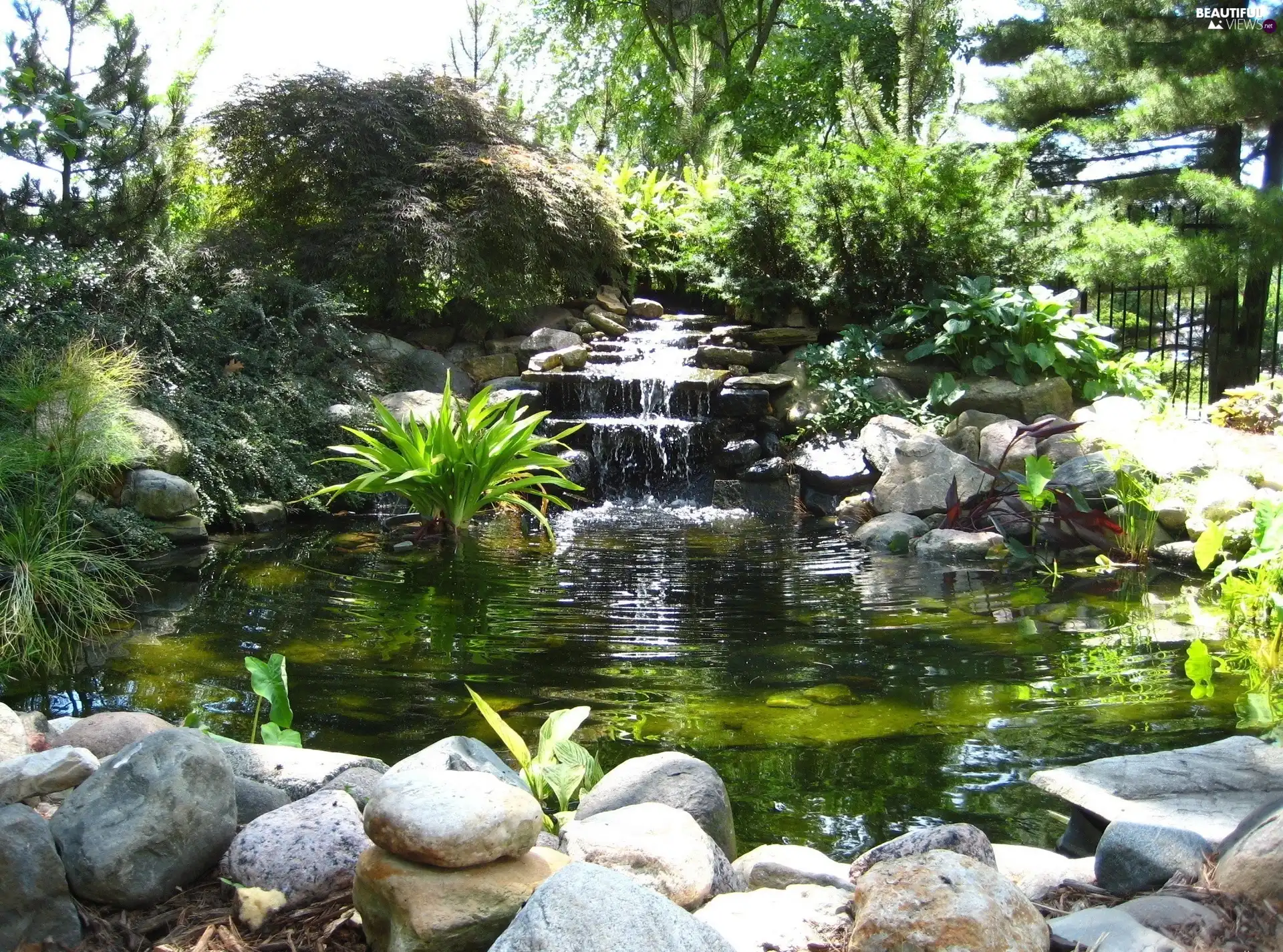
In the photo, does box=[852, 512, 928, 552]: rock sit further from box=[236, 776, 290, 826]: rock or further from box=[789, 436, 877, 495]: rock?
box=[236, 776, 290, 826]: rock

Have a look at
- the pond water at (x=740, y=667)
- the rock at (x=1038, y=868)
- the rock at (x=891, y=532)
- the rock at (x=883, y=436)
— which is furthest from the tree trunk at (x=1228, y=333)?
the rock at (x=1038, y=868)

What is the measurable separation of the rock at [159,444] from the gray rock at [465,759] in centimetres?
467

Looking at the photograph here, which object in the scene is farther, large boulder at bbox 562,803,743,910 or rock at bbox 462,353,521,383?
rock at bbox 462,353,521,383

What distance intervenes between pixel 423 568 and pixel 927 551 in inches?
124

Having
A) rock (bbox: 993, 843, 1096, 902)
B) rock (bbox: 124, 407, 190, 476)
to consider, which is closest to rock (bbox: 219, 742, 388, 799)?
rock (bbox: 993, 843, 1096, 902)

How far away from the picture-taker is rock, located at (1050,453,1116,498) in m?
6.43

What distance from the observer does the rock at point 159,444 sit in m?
6.40

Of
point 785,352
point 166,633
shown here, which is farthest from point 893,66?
point 166,633

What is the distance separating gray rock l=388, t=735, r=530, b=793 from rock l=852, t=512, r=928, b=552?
4423 millimetres

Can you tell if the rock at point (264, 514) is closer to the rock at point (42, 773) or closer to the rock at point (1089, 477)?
the rock at point (42, 773)

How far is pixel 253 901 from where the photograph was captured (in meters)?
1.89

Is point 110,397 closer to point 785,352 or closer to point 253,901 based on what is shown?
point 253,901

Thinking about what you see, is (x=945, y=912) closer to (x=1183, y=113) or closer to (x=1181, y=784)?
(x=1181, y=784)

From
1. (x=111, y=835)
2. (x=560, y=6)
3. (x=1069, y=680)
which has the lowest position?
(x=1069, y=680)
